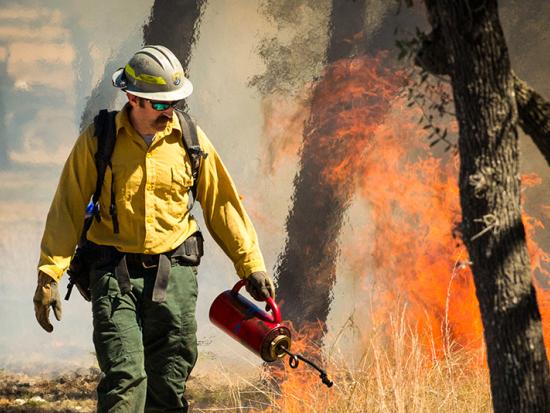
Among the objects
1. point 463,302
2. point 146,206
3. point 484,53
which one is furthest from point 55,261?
point 463,302

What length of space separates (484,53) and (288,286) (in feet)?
15.9

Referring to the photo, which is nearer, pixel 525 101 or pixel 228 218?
pixel 525 101

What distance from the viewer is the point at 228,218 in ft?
17.2

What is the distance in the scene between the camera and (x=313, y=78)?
855 cm

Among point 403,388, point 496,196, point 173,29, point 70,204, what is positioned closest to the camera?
point 496,196

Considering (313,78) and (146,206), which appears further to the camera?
(313,78)

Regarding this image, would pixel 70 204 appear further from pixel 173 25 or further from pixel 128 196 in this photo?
pixel 173 25

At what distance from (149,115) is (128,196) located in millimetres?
380

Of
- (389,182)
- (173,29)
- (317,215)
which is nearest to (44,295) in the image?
(173,29)

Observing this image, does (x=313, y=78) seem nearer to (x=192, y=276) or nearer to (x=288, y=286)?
(x=288, y=286)

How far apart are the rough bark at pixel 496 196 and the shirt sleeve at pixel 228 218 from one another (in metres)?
1.52

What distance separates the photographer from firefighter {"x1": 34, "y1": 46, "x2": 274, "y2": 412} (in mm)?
4781

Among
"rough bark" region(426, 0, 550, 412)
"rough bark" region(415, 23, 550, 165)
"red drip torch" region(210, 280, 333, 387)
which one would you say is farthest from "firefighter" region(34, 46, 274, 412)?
"rough bark" region(426, 0, 550, 412)

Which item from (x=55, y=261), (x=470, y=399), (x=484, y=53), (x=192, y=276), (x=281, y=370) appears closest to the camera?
(x=484, y=53)
